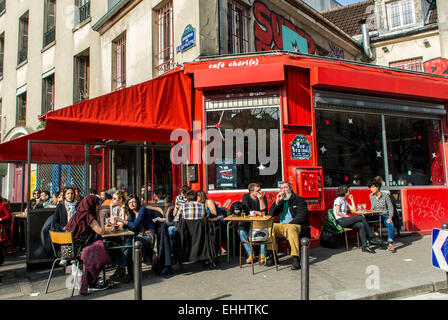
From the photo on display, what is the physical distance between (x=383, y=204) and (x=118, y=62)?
8.92 metres

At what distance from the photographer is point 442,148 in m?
9.45

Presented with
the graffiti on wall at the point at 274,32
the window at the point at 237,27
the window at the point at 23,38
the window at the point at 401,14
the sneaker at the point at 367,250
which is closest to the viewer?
the sneaker at the point at 367,250

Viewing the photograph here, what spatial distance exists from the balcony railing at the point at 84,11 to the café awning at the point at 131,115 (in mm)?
6430

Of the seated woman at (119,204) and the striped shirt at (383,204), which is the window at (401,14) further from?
the seated woman at (119,204)

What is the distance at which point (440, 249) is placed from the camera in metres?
4.31

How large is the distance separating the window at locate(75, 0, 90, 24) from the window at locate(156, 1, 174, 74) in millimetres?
4609

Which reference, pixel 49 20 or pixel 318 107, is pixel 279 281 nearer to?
pixel 318 107

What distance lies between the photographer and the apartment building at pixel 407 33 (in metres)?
14.1

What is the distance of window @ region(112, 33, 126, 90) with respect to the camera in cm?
1075

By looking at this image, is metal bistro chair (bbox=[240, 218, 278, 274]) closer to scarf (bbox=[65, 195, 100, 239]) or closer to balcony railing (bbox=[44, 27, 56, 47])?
scarf (bbox=[65, 195, 100, 239])

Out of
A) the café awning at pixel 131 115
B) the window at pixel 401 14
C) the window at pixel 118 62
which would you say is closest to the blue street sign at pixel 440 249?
the café awning at pixel 131 115

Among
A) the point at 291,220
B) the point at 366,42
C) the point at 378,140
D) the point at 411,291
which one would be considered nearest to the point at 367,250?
the point at 291,220

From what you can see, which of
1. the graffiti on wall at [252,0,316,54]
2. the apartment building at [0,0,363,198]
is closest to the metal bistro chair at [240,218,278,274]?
the apartment building at [0,0,363,198]
